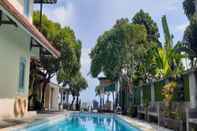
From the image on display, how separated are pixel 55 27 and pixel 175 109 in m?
14.0

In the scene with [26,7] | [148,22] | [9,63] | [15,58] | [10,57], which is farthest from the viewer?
[148,22]

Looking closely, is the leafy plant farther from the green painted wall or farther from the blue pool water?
the green painted wall

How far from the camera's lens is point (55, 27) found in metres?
25.8

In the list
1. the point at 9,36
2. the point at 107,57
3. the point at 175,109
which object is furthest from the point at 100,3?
the point at 175,109

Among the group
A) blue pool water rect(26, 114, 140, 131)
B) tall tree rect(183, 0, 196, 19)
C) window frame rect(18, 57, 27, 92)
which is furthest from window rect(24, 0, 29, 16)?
tall tree rect(183, 0, 196, 19)

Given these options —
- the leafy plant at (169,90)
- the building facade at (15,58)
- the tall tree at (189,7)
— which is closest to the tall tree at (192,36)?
the tall tree at (189,7)

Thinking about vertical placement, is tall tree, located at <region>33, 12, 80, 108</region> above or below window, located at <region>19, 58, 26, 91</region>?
above

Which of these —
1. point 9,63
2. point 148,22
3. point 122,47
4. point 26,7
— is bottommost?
point 9,63

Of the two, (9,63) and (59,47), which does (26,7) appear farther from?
(59,47)

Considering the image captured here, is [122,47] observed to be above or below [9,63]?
above

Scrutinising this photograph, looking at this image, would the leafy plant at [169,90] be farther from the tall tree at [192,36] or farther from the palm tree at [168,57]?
the tall tree at [192,36]

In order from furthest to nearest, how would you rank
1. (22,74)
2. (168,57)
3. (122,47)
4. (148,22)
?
(148,22)
(122,47)
(22,74)
(168,57)

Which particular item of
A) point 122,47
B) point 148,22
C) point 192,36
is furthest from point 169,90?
point 148,22

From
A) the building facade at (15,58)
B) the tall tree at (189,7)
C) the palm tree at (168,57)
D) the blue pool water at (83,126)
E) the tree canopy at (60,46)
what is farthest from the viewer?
the tall tree at (189,7)
